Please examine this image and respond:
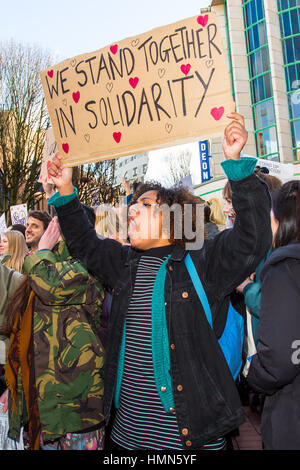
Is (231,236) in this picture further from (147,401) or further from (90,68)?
(90,68)

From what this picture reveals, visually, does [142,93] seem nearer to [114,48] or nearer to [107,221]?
[114,48]

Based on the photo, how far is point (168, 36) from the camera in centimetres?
233

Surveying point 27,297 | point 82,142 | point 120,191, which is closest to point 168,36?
point 82,142

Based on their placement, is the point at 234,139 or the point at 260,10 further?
the point at 260,10

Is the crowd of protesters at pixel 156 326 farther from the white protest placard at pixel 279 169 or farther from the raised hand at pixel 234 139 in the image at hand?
the white protest placard at pixel 279 169

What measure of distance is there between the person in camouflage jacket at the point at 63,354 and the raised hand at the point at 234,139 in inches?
43.2

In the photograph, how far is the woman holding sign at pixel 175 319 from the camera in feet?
5.99

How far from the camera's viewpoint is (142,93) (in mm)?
2420

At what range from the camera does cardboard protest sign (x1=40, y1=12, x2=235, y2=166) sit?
Result: 2199 mm

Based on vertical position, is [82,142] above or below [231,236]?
above

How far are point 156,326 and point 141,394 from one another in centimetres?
33

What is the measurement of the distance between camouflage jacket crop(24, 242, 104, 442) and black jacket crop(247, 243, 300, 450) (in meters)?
0.98

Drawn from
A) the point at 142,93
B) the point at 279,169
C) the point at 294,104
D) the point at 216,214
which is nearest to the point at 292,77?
the point at 294,104

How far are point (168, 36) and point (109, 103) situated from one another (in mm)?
512
